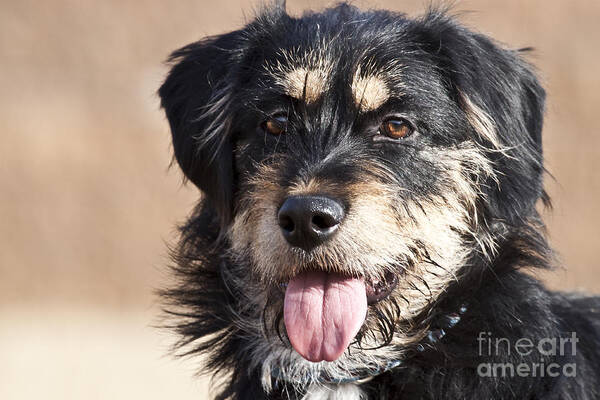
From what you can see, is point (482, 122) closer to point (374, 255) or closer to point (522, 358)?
point (374, 255)

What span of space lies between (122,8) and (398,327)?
1259 cm

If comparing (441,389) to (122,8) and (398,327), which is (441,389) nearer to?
(398,327)

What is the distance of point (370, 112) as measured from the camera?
143 inches

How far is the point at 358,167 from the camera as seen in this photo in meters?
3.48

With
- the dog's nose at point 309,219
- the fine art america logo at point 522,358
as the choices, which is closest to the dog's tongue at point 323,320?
the dog's nose at point 309,219

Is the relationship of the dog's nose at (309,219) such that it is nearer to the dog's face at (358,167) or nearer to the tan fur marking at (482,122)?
the dog's face at (358,167)

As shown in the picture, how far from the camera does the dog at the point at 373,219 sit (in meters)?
3.43

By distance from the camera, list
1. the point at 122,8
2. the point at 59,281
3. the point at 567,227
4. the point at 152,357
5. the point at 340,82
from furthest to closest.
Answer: the point at 122,8 < the point at 567,227 < the point at 59,281 < the point at 152,357 < the point at 340,82

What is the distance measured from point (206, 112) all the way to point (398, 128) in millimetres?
864

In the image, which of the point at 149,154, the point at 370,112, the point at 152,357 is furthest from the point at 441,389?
the point at 149,154

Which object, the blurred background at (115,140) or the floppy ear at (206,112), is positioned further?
the blurred background at (115,140)

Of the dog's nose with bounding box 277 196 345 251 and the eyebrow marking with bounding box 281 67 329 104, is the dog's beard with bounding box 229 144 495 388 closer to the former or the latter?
the dog's nose with bounding box 277 196 345 251

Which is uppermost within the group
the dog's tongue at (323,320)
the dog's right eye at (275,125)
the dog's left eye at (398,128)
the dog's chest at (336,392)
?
the dog's right eye at (275,125)

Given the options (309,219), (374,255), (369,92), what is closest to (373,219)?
(374,255)
